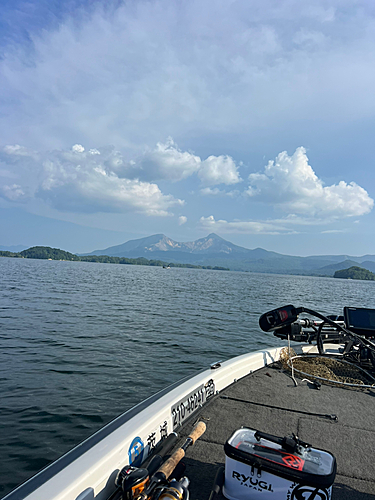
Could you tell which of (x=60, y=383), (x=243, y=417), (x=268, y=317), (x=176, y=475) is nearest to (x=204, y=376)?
(x=243, y=417)

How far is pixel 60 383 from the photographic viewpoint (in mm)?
7906

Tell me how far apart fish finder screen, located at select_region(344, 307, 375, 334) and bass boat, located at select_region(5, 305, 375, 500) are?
0.02 meters

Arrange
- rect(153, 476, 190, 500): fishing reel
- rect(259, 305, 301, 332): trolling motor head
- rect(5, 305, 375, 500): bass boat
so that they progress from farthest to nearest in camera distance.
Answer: rect(259, 305, 301, 332): trolling motor head → rect(5, 305, 375, 500): bass boat → rect(153, 476, 190, 500): fishing reel

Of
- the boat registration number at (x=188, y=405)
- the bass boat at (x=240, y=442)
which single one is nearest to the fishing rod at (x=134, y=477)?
the bass boat at (x=240, y=442)

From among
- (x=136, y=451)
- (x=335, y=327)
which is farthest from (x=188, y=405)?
(x=335, y=327)

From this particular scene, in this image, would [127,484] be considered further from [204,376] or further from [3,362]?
[3,362]

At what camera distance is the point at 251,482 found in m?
2.44

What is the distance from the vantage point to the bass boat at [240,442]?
2.30 m

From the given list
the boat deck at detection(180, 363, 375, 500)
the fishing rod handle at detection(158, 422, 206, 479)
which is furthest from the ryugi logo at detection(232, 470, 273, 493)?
the fishing rod handle at detection(158, 422, 206, 479)

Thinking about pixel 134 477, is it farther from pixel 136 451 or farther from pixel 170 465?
pixel 136 451

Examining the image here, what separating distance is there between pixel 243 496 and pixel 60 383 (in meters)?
6.80

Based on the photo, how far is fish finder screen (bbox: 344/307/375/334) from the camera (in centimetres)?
540

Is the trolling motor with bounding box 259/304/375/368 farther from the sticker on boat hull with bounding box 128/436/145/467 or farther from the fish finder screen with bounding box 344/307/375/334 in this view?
the sticker on boat hull with bounding box 128/436/145/467

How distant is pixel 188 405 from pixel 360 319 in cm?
363
